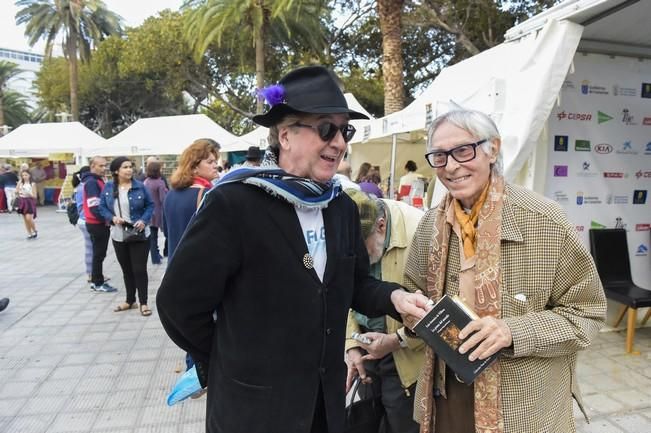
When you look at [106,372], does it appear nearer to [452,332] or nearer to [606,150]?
[452,332]

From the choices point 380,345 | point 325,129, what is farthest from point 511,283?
point 325,129

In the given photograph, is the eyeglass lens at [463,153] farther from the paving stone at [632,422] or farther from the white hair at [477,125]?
the paving stone at [632,422]

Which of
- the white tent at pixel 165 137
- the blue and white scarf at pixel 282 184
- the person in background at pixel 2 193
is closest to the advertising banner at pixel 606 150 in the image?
the blue and white scarf at pixel 282 184

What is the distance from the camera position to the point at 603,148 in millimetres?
4527

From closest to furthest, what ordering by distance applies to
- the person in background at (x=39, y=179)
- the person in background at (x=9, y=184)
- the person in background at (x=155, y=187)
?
the person in background at (x=155, y=187)
the person in background at (x=9, y=184)
the person in background at (x=39, y=179)

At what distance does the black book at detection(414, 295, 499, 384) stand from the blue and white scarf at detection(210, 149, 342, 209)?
1.63ft

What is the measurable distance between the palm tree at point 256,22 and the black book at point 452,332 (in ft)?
45.3

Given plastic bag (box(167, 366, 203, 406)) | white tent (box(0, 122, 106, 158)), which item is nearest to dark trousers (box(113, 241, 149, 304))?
plastic bag (box(167, 366, 203, 406))

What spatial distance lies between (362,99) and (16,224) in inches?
597

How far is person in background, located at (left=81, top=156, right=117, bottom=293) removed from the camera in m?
6.05

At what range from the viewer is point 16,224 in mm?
14516

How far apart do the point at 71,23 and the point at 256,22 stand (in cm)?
1751

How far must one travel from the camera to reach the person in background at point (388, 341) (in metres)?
1.98

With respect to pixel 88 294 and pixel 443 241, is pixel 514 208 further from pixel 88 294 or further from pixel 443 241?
pixel 88 294
